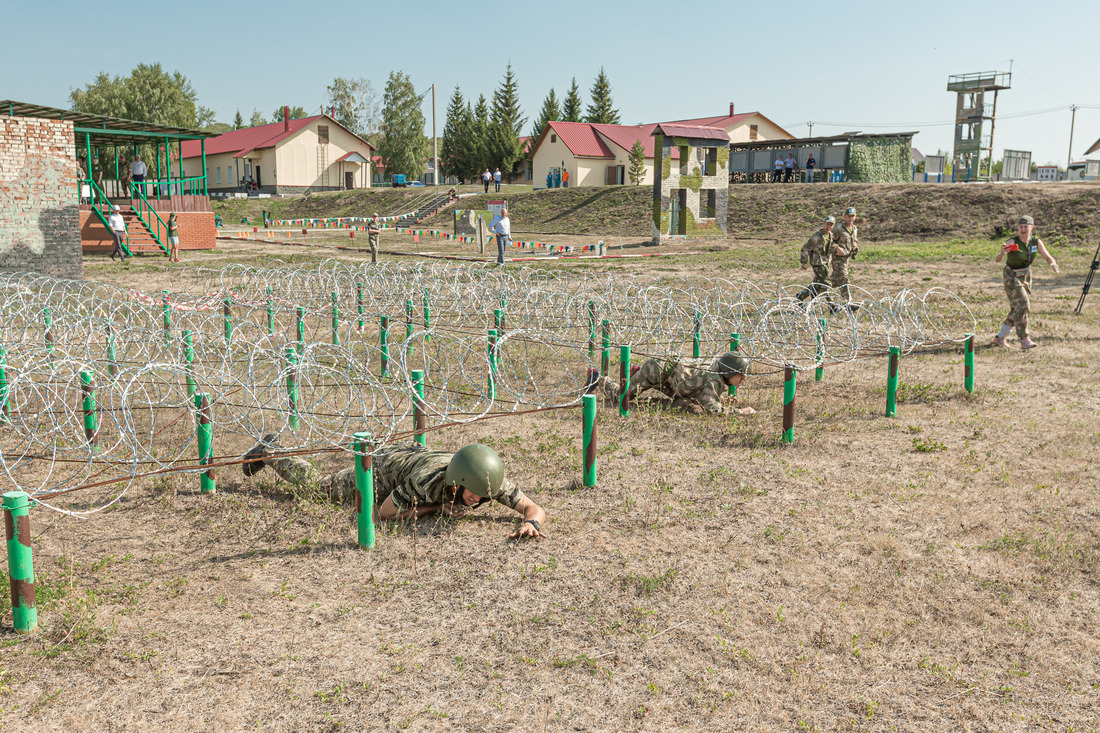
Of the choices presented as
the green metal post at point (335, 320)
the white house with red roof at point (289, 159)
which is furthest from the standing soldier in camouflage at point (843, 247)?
the white house with red roof at point (289, 159)

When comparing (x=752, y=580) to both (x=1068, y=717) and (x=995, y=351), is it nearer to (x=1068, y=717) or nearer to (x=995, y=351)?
(x=1068, y=717)

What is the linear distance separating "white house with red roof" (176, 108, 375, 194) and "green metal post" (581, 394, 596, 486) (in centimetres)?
5994

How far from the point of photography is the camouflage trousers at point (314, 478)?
271 inches

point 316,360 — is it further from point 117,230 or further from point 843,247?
point 117,230

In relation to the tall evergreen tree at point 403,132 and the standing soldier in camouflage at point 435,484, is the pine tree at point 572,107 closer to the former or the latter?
the tall evergreen tree at point 403,132

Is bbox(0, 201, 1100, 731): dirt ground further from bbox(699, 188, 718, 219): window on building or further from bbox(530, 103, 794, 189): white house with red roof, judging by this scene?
bbox(530, 103, 794, 189): white house with red roof

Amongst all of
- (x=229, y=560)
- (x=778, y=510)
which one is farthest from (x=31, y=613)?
(x=778, y=510)

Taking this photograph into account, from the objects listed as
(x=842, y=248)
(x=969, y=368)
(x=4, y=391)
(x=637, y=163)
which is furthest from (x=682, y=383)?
(x=637, y=163)

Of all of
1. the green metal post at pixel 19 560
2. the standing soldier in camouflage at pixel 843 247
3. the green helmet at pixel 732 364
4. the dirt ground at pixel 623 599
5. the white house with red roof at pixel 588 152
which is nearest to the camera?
the dirt ground at pixel 623 599

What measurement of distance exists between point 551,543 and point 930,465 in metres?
4.01

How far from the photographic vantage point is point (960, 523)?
6.62m

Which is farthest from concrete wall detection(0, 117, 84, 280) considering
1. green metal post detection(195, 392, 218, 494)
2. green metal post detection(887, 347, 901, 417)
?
green metal post detection(887, 347, 901, 417)

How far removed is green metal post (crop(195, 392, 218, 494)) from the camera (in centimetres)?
667

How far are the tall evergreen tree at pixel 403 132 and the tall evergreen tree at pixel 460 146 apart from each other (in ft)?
7.44
